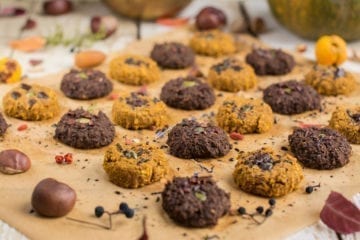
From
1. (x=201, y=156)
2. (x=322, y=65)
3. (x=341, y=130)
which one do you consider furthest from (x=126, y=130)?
(x=322, y=65)

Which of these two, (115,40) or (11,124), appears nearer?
(11,124)

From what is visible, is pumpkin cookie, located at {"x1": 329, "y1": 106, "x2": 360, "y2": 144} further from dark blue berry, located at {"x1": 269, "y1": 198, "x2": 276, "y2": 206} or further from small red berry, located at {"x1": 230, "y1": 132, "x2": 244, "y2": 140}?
dark blue berry, located at {"x1": 269, "y1": 198, "x2": 276, "y2": 206}

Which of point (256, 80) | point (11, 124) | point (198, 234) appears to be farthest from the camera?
point (256, 80)

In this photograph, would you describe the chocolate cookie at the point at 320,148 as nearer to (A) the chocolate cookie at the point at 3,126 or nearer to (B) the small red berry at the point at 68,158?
(B) the small red berry at the point at 68,158

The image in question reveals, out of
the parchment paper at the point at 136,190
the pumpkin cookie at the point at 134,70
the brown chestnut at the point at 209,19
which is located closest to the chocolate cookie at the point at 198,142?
the parchment paper at the point at 136,190

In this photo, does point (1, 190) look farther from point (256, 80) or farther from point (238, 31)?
point (238, 31)

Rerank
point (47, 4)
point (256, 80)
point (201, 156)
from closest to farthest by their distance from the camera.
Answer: point (201, 156) < point (256, 80) < point (47, 4)

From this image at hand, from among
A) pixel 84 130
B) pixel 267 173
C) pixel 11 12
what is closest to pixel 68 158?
pixel 84 130
